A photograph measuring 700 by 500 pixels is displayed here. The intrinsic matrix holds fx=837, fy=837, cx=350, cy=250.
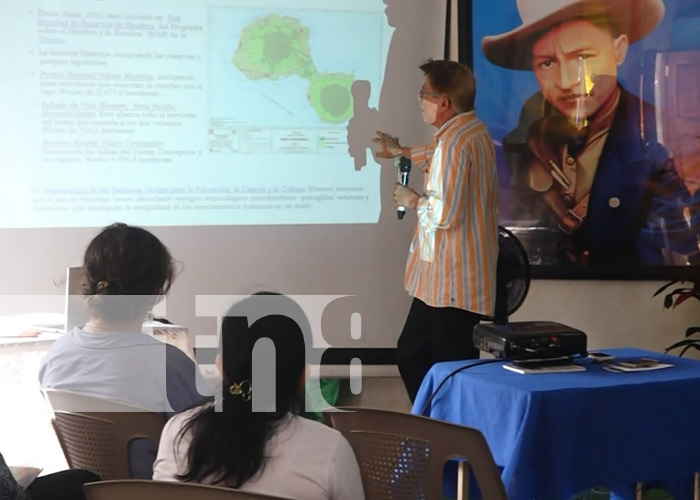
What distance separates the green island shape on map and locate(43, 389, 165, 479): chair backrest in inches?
82.3

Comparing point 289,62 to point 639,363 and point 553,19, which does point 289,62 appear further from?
point 639,363

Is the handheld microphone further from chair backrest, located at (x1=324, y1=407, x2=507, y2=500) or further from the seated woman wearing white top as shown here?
the seated woman wearing white top

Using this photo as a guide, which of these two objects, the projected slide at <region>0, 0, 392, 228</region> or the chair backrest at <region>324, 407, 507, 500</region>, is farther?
the projected slide at <region>0, 0, 392, 228</region>

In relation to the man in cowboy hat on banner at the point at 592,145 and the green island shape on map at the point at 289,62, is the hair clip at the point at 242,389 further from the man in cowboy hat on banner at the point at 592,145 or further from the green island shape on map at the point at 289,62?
the man in cowboy hat on banner at the point at 592,145

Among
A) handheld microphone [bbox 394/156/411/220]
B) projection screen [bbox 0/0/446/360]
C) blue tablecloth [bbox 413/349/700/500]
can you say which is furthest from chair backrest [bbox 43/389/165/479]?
handheld microphone [bbox 394/156/411/220]

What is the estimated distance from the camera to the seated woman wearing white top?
53.3 inches

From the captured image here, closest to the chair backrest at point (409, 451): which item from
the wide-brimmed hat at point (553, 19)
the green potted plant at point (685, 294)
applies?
the green potted plant at point (685, 294)

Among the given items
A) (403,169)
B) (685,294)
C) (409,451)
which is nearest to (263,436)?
(409,451)

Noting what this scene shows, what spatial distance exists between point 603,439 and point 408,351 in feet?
3.78

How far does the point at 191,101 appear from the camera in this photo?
3561 millimetres

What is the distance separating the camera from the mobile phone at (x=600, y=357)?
229cm

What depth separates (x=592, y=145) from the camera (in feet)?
12.5

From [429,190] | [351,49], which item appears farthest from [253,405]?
[351,49]

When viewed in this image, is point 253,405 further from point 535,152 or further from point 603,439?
point 535,152
